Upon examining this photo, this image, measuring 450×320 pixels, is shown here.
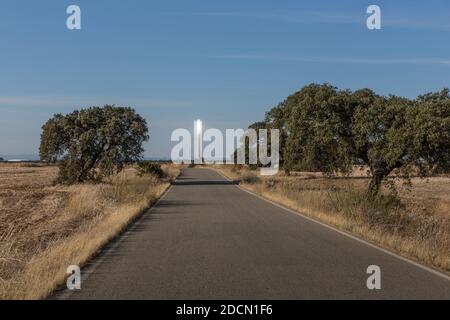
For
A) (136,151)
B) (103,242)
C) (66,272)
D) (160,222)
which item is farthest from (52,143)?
(66,272)

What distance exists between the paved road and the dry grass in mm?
500

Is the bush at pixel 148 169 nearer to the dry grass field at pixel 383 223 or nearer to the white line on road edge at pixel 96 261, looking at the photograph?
the dry grass field at pixel 383 223

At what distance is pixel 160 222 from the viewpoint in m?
18.0

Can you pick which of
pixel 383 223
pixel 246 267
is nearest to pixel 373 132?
pixel 383 223

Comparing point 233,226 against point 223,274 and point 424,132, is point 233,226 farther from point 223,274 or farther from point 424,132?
point 424,132

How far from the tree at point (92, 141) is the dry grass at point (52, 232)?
1083 cm

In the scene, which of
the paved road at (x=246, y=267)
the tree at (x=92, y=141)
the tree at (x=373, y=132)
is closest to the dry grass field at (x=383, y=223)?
the paved road at (x=246, y=267)

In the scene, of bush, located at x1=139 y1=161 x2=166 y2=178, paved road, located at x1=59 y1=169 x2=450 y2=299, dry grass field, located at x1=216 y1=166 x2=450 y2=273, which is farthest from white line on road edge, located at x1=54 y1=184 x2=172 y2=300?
bush, located at x1=139 y1=161 x2=166 y2=178

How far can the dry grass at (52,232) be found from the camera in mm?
8711

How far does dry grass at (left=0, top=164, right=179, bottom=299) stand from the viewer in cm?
871

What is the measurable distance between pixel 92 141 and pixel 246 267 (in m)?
35.0

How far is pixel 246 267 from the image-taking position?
9.93 m

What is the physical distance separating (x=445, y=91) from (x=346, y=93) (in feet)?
15.9

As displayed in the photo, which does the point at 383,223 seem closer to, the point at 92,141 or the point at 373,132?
the point at 373,132
